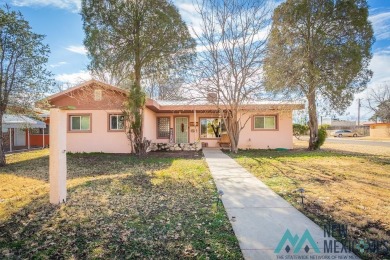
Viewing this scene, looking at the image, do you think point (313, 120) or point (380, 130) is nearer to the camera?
point (313, 120)

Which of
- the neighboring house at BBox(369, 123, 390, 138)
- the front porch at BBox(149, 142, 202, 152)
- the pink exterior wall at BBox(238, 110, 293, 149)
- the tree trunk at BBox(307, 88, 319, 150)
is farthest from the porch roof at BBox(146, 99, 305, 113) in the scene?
the neighboring house at BBox(369, 123, 390, 138)

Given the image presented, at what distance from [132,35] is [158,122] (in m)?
6.90

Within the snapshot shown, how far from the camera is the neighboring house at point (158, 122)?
47.9 feet

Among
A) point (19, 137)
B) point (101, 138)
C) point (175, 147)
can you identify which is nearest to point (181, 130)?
point (175, 147)

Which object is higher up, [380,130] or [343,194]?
[380,130]

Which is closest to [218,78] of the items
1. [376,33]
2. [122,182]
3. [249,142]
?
[249,142]

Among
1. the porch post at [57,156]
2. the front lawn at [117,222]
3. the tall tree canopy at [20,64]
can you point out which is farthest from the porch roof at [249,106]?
the porch post at [57,156]

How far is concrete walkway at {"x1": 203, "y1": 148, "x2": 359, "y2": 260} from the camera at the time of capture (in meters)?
2.82

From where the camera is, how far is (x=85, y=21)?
44.2 feet

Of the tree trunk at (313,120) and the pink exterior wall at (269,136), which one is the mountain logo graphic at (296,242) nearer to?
the tree trunk at (313,120)

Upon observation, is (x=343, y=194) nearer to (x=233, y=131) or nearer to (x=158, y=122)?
(x=233, y=131)

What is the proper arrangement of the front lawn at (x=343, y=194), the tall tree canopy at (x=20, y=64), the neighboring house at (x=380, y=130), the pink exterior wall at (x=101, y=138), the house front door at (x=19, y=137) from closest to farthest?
the front lawn at (x=343, y=194), the tall tree canopy at (x=20, y=64), the pink exterior wall at (x=101, y=138), the house front door at (x=19, y=137), the neighboring house at (x=380, y=130)

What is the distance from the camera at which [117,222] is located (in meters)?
3.88

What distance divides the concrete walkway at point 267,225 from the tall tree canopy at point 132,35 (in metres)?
9.17
